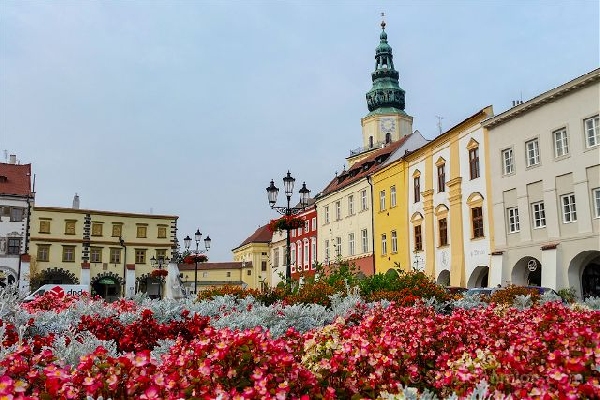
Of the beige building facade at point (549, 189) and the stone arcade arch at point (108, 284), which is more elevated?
the beige building facade at point (549, 189)

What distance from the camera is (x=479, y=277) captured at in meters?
29.5

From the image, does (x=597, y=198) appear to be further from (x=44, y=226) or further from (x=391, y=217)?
(x=44, y=226)

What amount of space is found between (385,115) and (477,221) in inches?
1313

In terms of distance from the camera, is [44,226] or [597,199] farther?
[44,226]

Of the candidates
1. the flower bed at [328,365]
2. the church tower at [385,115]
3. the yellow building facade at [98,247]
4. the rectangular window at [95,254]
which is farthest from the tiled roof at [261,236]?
the flower bed at [328,365]

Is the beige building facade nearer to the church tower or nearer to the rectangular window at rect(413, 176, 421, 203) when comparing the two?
the rectangular window at rect(413, 176, 421, 203)

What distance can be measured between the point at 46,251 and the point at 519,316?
179 ft

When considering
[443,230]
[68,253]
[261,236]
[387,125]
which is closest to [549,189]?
[443,230]

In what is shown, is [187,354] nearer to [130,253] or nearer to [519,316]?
[519,316]

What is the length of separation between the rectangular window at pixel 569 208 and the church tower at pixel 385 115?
113 feet

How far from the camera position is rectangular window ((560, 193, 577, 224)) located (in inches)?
930

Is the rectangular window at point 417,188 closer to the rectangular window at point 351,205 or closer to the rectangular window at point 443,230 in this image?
the rectangular window at point 443,230

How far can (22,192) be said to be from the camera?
52.1 metres

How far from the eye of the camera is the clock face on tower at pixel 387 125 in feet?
199
